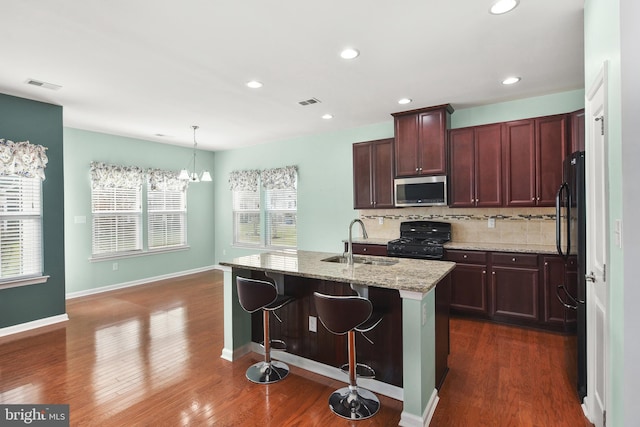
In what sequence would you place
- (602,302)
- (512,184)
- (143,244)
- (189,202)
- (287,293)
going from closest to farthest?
1. (602,302)
2. (287,293)
3. (512,184)
4. (143,244)
5. (189,202)

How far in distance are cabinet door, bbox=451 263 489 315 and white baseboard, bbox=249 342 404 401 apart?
6.48 ft

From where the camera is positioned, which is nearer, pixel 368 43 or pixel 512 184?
pixel 368 43

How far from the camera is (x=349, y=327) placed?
206cm

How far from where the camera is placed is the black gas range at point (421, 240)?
401cm

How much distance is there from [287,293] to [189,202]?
15.7 ft

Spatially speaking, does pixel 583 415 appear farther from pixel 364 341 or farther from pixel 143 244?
pixel 143 244

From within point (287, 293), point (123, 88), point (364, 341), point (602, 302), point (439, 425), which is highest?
point (123, 88)

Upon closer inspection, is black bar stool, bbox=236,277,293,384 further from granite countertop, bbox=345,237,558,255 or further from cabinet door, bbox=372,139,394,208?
cabinet door, bbox=372,139,394,208

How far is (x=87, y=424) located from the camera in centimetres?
209

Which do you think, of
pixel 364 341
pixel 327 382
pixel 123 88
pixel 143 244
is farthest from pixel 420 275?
pixel 143 244

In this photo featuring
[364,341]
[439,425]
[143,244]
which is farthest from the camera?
[143,244]

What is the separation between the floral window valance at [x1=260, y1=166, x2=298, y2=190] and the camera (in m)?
6.00

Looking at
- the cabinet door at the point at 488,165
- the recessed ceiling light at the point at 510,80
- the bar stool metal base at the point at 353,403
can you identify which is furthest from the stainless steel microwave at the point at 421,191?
the bar stool metal base at the point at 353,403

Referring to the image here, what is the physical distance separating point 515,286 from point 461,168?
1.53 metres
